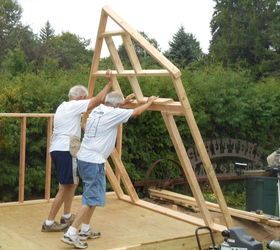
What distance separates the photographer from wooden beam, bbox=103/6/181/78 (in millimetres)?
4672

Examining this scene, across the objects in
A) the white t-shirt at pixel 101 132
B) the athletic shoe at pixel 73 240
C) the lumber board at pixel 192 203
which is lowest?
the lumber board at pixel 192 203

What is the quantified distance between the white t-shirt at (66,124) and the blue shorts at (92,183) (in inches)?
14.8

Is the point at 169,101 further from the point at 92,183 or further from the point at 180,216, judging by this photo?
the point at 180,216

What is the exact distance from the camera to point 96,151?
471cm

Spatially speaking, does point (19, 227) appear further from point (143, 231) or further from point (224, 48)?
point (224, 48)

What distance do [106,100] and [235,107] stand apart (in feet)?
17.7

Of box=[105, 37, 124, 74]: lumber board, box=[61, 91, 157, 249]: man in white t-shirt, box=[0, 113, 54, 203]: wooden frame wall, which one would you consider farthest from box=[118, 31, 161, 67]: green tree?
box=[61, 91, 157, 249]: man in white t-shirt

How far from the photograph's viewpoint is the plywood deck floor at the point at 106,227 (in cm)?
488

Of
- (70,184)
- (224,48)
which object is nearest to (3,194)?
(70,184)

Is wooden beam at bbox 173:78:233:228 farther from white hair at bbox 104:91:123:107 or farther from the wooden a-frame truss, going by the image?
white hair at bbox 104:91:123:107

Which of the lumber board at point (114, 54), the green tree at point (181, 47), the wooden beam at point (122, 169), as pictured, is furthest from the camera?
the green tree at point (181, 47)

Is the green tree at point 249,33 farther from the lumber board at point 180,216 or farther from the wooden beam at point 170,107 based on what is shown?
the wooden beam at point 170,107

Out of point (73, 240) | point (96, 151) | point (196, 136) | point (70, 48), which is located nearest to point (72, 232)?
point (73, 240)

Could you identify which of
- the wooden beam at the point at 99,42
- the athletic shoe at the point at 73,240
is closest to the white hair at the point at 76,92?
the wooden beam at the point at 99,42
